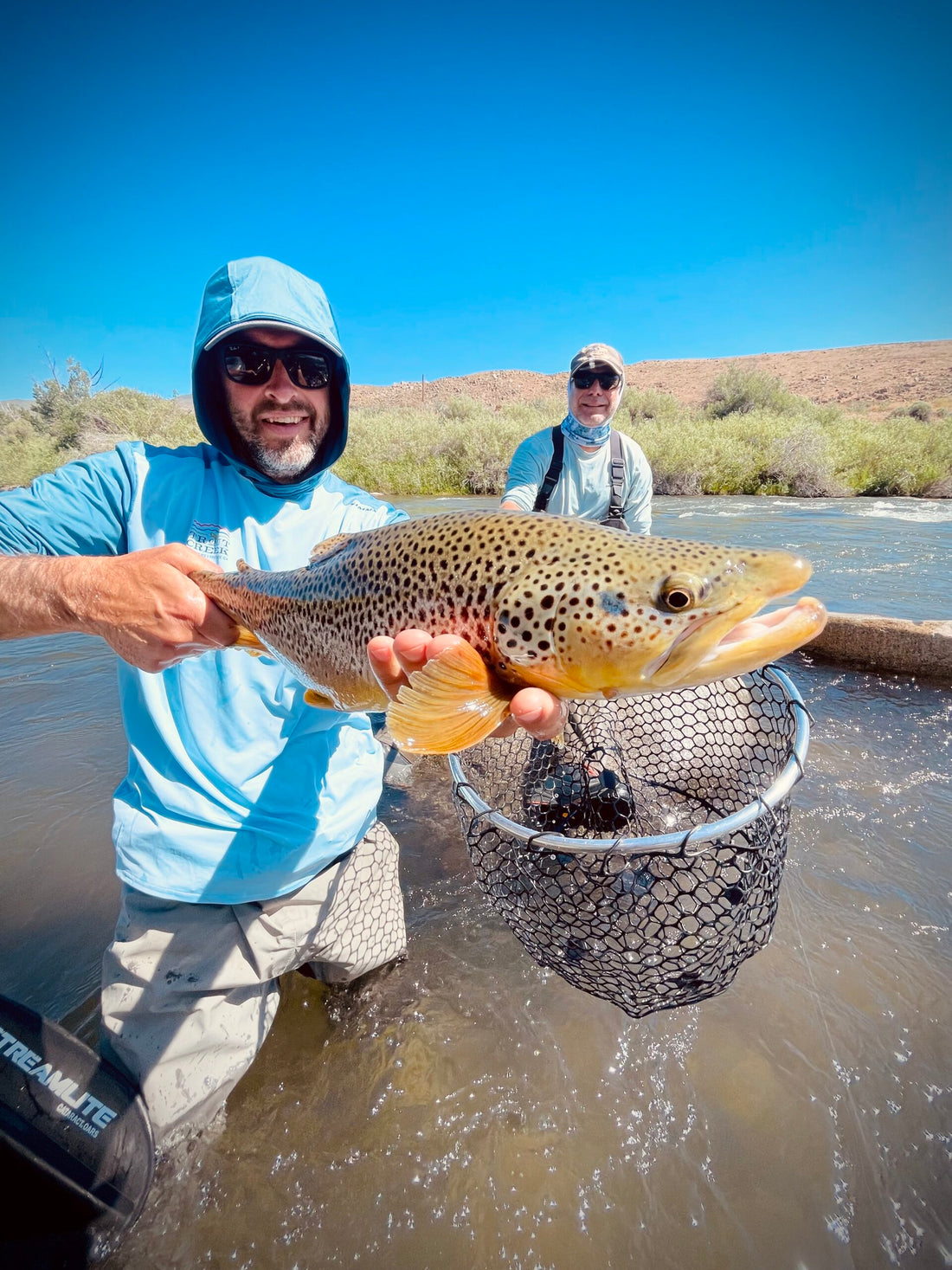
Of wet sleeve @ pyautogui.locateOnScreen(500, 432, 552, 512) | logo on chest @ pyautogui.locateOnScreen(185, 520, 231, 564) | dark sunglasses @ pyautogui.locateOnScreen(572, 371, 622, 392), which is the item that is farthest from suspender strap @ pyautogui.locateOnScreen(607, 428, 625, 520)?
logo on chest @ pyautogui.locateOnScreen(185, 520, 231, 564)

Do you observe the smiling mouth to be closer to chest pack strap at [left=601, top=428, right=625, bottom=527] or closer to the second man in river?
the second man in river

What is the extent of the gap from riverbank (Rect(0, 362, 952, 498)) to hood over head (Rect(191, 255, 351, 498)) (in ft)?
72.9

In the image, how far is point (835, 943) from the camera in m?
2.83

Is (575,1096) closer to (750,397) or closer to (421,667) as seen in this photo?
(421,667)

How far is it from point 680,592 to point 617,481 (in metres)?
4.27

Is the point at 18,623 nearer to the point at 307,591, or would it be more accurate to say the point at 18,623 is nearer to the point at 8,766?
the point at 307,591

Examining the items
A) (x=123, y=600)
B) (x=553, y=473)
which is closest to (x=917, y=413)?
(x=553, y=473)

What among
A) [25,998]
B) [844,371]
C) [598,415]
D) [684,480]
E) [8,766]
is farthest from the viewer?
[844,371]

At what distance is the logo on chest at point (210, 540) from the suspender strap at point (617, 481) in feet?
13.1

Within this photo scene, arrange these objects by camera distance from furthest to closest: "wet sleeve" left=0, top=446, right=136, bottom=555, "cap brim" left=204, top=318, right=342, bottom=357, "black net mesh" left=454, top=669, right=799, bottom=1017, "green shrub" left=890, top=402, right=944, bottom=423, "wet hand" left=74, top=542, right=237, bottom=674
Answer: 1. "green shrub" left=890, top=402, right=944, bottom=423
2. "cap brim" left=204, top=318, right=342, bottom=357
3. "wet sleeve" left=0, top=446, right=136, bottom=555
4. "black net mesh" left=454, top=669, right=799, bottom=1017
5. "wet hand" left=74, top=542, right=237, bottom=674

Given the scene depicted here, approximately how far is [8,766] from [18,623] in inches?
160

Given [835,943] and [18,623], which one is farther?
[835,943]

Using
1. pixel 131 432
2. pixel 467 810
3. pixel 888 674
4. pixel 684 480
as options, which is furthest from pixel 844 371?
pixel 467 810

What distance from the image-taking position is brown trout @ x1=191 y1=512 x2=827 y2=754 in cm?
156
